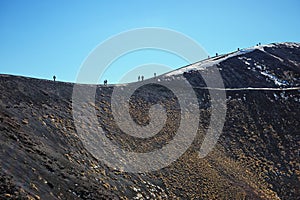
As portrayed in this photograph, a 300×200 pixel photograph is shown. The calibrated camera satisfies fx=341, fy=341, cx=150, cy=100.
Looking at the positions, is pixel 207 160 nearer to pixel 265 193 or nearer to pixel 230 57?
pixel 265 193

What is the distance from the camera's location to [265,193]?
3319 cm

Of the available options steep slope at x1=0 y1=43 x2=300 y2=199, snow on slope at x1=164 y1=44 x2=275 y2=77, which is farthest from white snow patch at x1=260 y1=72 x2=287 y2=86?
snow on slope at x1=164 y1=44 x2=275 y2=77

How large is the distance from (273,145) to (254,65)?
26.1 meters

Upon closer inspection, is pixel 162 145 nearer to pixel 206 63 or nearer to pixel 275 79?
pixel 206 63

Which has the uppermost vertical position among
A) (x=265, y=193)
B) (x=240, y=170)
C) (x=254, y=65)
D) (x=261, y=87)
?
(x=254, y=65)

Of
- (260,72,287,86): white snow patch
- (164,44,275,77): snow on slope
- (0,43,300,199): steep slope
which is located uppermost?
(164,44,275,77): snow on slope

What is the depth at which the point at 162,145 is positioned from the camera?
34500 millimetres

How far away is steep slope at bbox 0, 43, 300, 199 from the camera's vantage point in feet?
67.1

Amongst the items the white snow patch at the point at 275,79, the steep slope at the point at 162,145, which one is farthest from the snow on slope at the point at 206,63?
the white snow patch at the point at 275,79

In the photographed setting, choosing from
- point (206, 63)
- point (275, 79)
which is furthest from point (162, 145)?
point (275, 79)

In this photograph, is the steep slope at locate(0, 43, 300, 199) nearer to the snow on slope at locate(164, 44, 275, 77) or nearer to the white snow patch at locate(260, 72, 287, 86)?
the white snow patch at locate(260, 72, 287, 86)

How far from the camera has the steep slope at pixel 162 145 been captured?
20.5 m

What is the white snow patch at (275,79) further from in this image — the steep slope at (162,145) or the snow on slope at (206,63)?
the snow on slope at (206,63)

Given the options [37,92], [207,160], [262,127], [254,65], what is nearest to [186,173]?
[207,160]
